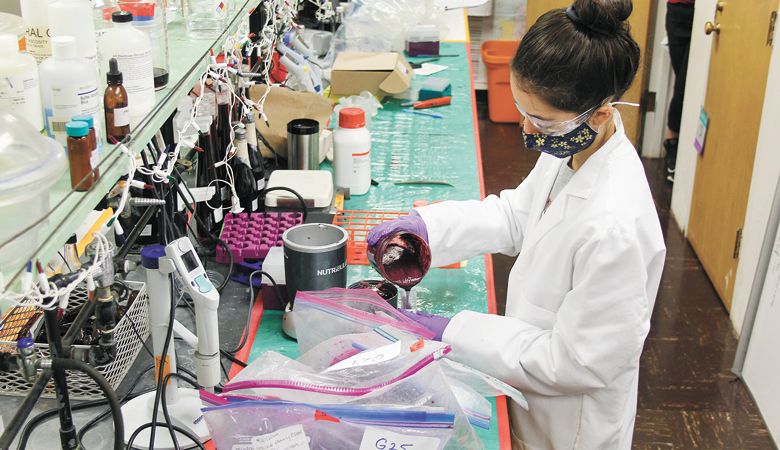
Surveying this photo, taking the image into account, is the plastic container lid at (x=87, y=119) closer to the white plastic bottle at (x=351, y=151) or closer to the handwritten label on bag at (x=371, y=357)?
the handwritten label on bag at (x=371, y=357)

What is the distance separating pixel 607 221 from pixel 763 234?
6.48 feet

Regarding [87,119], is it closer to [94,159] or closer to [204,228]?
[94,159]

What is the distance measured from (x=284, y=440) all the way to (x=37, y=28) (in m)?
0.72

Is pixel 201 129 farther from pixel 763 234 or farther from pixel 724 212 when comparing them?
pixel 724 212

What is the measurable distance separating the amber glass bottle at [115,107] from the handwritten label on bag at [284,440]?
0.51 m

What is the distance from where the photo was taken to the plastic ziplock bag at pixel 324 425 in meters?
1.25

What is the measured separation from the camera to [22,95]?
1.08 m

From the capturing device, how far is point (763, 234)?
3.10m

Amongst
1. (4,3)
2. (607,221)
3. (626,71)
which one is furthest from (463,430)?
(4,3)

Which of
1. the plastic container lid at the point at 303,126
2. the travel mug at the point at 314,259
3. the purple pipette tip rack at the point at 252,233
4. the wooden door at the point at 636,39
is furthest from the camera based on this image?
the wooden door at the point at 636,39

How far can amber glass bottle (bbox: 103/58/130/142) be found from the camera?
1227mm

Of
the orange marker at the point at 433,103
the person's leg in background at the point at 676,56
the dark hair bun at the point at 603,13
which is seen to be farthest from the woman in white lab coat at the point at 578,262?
the person's leg in background at the point at 676,56

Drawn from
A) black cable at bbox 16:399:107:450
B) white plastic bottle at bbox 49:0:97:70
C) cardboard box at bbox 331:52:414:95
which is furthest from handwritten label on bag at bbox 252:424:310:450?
cardboard box at bbox 331:52:414:95

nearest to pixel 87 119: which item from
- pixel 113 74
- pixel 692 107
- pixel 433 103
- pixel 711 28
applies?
pixel 113 74
